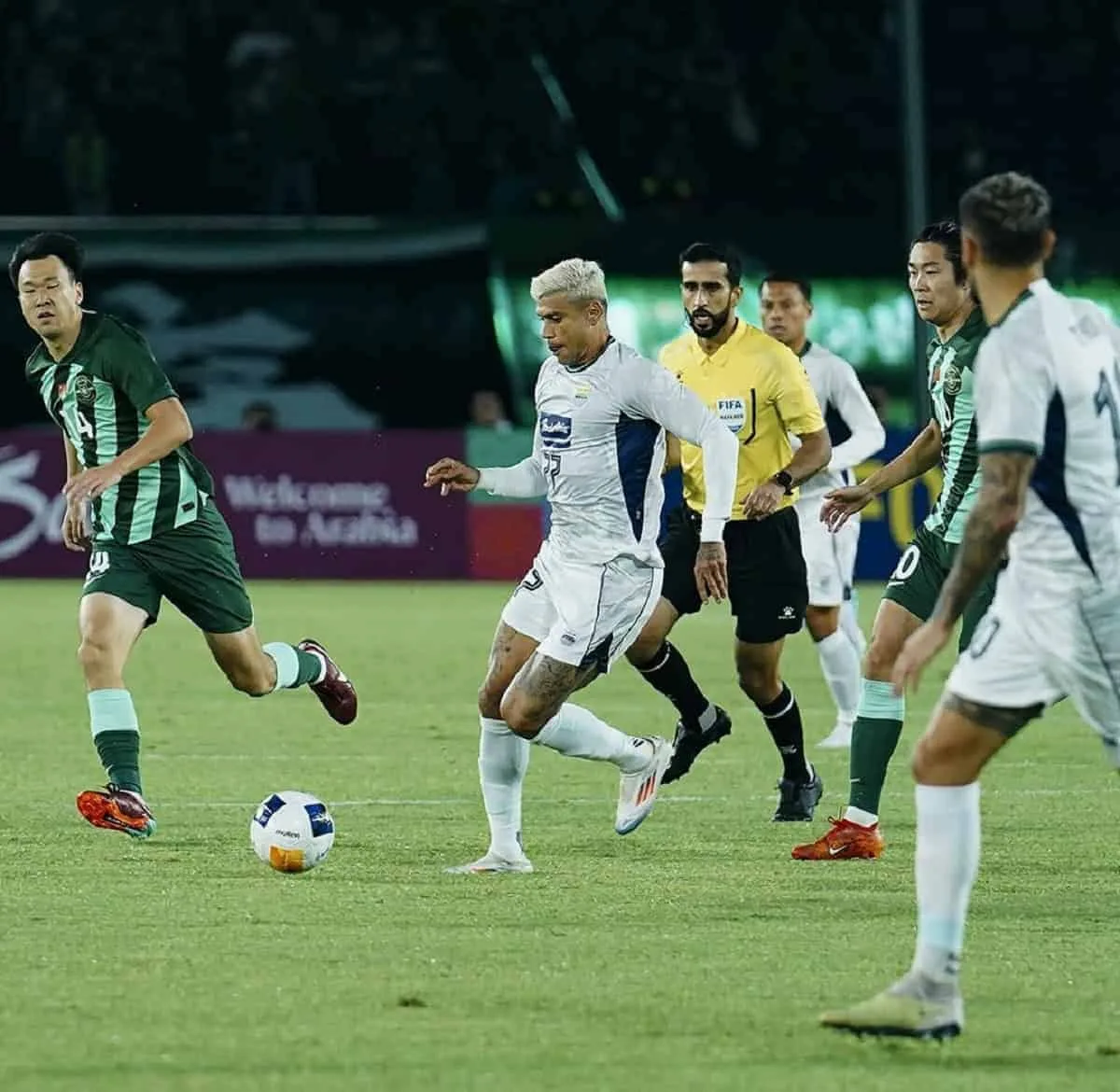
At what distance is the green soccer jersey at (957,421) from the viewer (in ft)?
28.0

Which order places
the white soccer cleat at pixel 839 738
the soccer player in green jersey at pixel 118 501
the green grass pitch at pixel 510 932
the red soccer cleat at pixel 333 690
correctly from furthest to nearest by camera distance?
the white soccer cleat at pixel 839 738 → the red soccer cleat at pixel 333 690 → the soccer player in green jersey at pixel 118 501 → the green grass pitch at pixel 510 932

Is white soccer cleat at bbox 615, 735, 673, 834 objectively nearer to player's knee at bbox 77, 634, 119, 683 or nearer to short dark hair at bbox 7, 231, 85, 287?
player's knee at bbox 77, 634, 119, 683

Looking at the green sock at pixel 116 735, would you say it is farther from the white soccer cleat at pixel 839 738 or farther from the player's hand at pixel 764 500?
the white soccer cleat at pixel 839 738

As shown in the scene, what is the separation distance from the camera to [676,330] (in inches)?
1120

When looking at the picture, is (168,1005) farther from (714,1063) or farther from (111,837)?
(111,837)

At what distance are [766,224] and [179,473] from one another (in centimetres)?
1910

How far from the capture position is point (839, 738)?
12.5m

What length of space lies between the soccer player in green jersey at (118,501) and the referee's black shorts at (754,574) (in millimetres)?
1715

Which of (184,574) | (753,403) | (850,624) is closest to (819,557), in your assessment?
(850,624)

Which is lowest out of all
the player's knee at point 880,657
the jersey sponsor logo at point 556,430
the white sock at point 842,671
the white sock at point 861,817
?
the white sock at point 842,671

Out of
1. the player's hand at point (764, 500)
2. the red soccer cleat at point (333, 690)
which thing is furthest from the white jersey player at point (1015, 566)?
the red soccer cleat at point (333, 690)

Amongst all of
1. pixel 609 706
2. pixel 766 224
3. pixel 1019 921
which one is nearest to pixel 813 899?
pixel 1019 921

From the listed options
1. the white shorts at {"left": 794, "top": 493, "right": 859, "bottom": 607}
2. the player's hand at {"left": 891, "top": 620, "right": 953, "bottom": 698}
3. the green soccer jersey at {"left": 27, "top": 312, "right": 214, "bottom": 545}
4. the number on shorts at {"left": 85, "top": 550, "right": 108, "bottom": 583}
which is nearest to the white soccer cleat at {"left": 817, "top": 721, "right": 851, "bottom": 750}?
the white shorts at {"left": 794, "top": 493, "right": 859, "bottom": 607}

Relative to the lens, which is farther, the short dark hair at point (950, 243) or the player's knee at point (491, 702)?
the short dark hair at point (950, 243)
